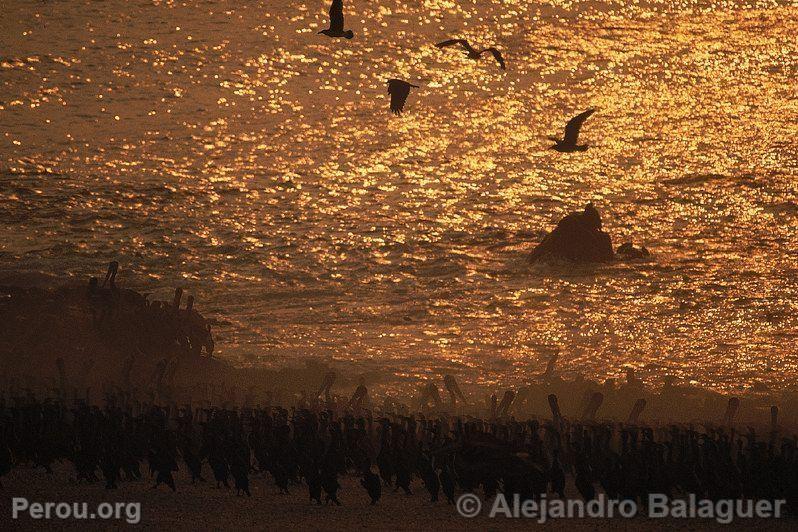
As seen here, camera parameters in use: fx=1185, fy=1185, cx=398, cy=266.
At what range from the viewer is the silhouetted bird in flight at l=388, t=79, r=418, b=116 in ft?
148

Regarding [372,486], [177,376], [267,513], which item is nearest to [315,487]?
[372,486]

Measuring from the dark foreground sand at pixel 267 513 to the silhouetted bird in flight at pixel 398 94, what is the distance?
14416mm

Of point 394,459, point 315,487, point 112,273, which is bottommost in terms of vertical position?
point 112,273

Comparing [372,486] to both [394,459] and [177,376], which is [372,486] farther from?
[177,376]

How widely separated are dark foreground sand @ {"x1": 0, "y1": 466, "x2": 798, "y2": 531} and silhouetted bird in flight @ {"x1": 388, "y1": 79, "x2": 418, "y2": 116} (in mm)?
14416

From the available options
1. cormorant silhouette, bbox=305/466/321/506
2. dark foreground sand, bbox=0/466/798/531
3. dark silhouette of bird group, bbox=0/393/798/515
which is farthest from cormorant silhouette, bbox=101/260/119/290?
cormorant silhouette, bbox=305/466/321/506

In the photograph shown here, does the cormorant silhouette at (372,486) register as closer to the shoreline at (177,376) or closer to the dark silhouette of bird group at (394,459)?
the dark silhouette of bird group at (394,459)

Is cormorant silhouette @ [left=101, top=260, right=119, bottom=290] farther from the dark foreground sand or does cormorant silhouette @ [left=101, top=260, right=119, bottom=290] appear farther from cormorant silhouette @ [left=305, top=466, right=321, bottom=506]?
cormorant silhouette @ [left=305, top=466, right=321, bottom=506]

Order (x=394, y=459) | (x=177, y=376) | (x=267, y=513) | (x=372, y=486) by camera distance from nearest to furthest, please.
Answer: (x=267, y=513)
(x=372, y=486)
(x=394, y=459)
(x=177, y=376)

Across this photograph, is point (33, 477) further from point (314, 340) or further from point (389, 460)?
point (314, 340)

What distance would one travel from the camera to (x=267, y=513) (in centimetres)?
3591

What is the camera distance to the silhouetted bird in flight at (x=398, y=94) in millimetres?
45188

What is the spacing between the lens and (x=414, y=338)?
254 feet

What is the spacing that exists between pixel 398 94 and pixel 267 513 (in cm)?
1789
